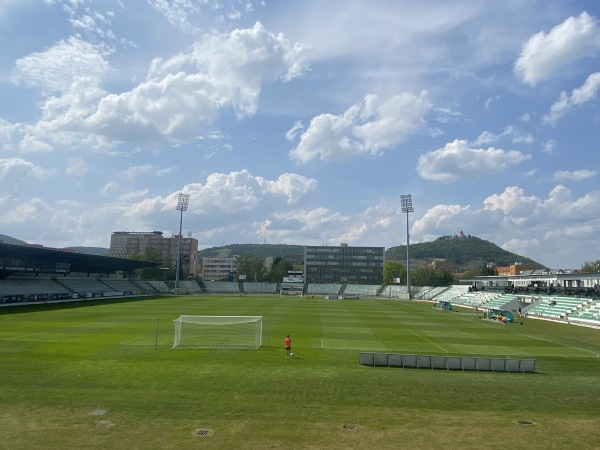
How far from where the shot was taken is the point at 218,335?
33.2 metres

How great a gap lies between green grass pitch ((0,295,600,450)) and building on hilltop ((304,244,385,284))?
528 ft

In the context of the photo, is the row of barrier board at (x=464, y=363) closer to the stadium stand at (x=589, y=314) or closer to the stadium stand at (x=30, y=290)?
the stadium stand at (x=589, y=314)

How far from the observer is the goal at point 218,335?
30.1 m

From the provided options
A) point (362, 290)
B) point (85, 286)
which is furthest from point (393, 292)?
point (85, 286)

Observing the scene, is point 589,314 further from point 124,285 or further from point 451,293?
point 124,285

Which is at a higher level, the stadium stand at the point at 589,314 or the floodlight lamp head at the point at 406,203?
the floodlight lamp head at the point at 406,203

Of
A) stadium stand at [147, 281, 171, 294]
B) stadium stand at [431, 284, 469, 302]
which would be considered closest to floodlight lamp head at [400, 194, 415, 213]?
stadium stand at [431, 284, 469, 302]

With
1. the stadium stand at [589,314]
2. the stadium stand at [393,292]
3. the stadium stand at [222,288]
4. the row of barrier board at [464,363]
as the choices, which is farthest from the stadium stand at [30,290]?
the stadium stand at [393,292]

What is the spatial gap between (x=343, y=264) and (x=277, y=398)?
180m

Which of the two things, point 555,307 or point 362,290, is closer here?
point 555,307

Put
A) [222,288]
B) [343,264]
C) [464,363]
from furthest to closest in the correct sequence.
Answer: [343,264] → [222,288] → [464,363]

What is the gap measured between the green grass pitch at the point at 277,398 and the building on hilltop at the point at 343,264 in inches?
6341

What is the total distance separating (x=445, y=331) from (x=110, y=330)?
30799 millimetres

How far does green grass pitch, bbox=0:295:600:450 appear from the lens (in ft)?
43.2
